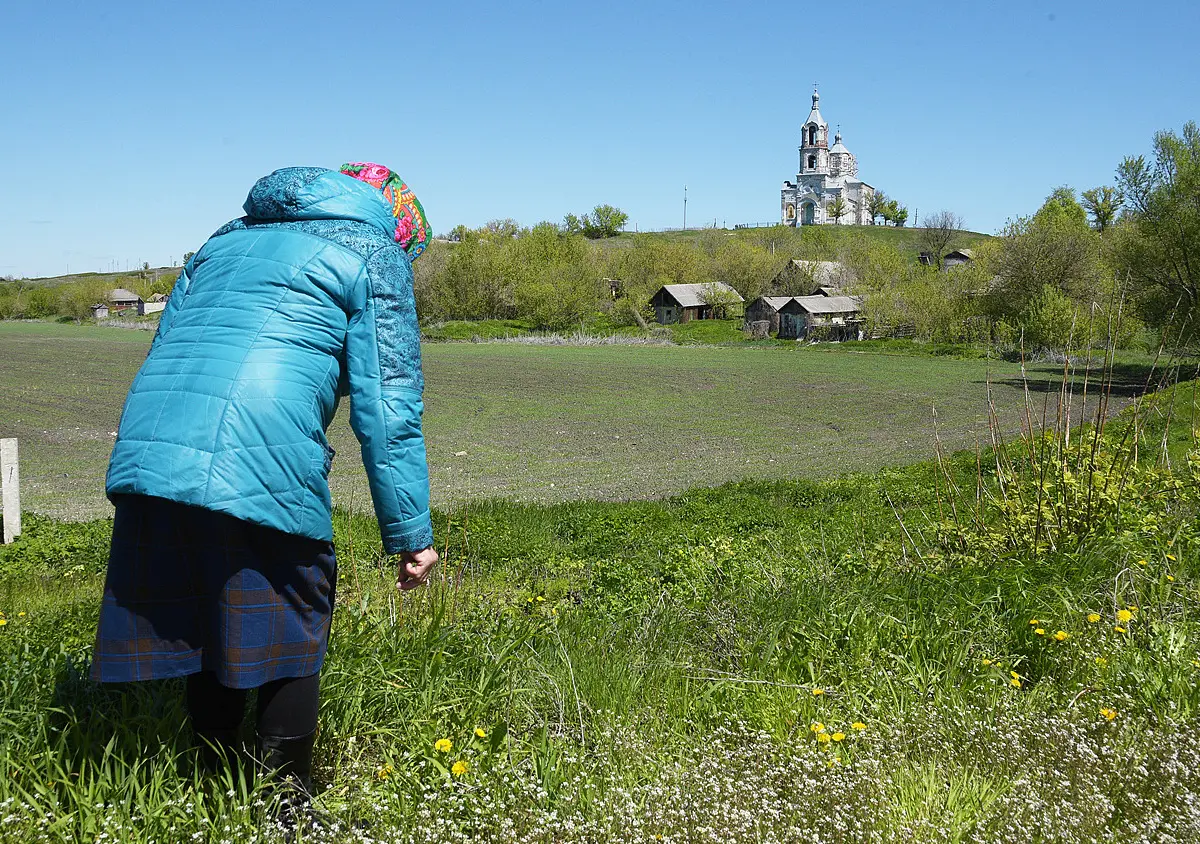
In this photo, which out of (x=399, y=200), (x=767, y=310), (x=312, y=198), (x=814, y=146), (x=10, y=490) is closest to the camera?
(x=312, y=198)

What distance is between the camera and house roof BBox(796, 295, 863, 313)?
225ft

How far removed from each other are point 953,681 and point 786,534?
505 cm

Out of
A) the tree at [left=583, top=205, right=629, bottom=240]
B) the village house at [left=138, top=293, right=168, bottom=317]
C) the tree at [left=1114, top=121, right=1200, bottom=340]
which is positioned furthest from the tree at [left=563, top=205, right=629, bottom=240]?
the tree at [left=1114, top=121, right=1200, bottom=340]

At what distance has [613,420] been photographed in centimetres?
2522

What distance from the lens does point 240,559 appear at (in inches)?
94.7

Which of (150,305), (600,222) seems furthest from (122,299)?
(600,222)

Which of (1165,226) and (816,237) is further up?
(816,237)

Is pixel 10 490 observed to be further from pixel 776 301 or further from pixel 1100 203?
pixel 1100 203

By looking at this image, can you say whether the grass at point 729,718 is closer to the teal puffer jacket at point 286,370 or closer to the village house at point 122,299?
the teal puffer jacket at point 286,370

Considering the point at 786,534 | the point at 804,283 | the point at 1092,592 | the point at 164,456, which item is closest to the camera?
the point at 164,456

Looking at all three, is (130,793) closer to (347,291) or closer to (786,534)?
(347,291)

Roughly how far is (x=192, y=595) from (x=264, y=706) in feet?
1.11

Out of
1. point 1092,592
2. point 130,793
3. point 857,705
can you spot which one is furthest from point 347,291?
point 1092,592

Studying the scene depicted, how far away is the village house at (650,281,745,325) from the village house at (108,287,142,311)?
75082 mm
